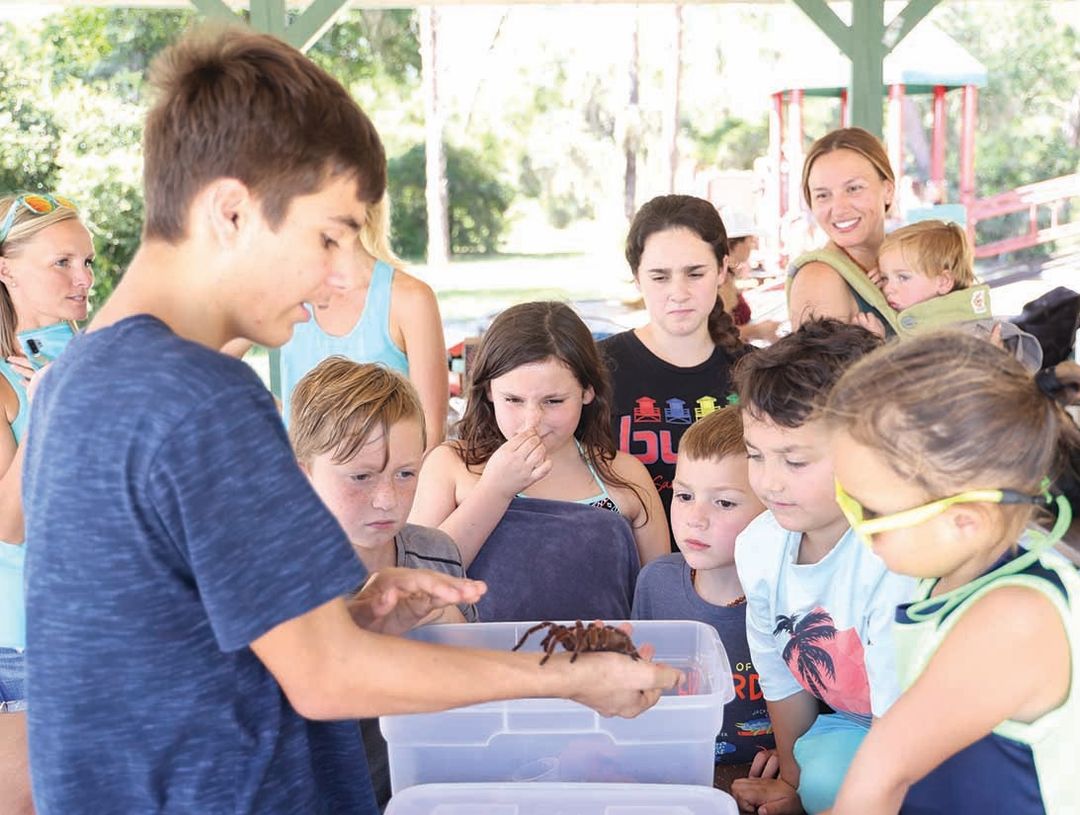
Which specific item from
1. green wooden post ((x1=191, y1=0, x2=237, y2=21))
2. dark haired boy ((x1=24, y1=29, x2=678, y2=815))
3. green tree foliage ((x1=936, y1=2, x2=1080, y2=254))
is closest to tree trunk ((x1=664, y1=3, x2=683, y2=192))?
green tree foliage ((x1=936, y1=2, x2=1080, y2=254))

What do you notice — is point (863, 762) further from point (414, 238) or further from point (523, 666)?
point (414, 238)

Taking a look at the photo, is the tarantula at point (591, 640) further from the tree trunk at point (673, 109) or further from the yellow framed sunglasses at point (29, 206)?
the tree trunk at point (673, 109)

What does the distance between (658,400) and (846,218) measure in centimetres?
106

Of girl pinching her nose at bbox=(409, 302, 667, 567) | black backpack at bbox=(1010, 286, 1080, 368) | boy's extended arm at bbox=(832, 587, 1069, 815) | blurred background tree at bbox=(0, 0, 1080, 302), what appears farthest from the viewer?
blurred background tree at bbox=(0, 0, 1080, 302)

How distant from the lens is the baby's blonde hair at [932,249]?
387 centimetres

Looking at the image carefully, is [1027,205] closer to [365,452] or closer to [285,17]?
[285,17]

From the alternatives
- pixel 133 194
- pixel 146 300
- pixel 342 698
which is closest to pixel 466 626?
pixel 342 698

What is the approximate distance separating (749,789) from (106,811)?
127 centimetres

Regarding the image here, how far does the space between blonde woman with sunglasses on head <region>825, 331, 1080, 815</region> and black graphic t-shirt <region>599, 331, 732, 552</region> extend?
57.2 inches

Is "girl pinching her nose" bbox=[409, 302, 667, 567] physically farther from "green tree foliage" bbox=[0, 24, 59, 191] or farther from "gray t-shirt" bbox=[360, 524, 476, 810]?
"green tree foliage" bbox=[0, 24, 59, 191]

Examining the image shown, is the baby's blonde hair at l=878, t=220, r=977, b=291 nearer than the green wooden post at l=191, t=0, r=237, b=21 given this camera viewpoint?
Yes

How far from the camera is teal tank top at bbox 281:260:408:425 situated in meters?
3.48

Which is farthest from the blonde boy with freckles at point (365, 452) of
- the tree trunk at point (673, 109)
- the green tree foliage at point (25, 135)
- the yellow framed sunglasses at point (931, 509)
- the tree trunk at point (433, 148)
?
the tree trunk at point (673, 109)

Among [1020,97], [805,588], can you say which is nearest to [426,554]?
[805,588]
